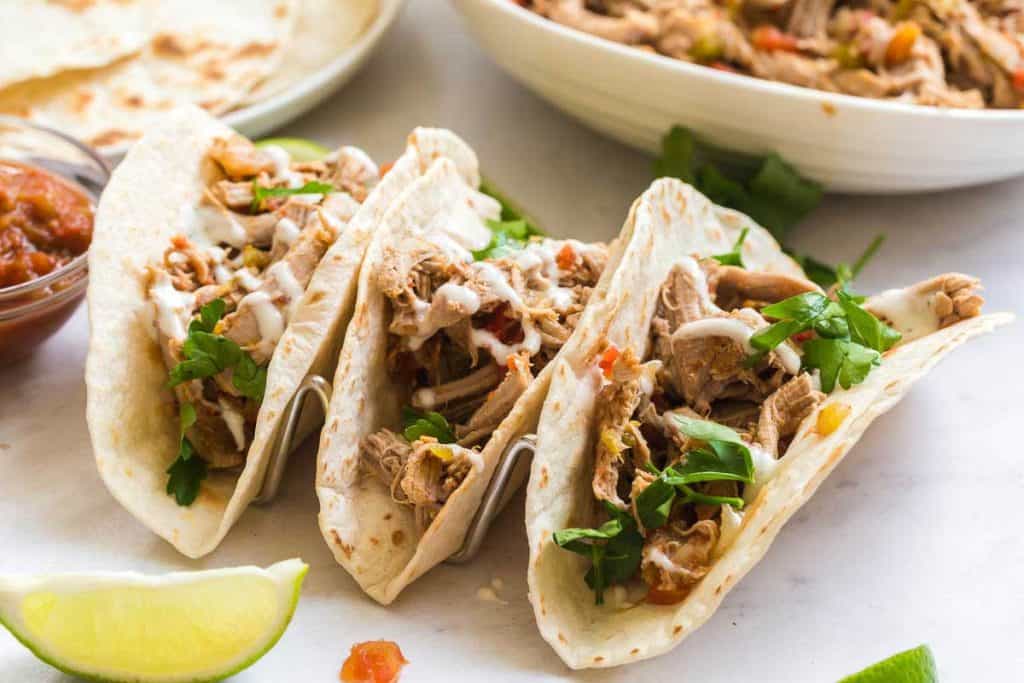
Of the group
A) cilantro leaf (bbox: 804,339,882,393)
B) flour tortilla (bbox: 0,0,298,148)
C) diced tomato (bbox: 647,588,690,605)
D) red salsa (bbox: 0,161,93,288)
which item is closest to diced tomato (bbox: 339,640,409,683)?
diced tomato (bbox: 647,588,690,605)

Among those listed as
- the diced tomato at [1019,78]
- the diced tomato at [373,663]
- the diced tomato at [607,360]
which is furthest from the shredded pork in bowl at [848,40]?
the diced tomato at [373,663]

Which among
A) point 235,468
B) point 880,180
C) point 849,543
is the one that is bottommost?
point 235,468

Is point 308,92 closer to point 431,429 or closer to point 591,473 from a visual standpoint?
point 431,429

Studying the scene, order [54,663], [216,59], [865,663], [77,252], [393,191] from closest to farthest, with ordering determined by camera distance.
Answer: [54,663] → [865,663] → [393,191] → [77,252] → [216,59]

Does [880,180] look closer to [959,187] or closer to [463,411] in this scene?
[959,187]

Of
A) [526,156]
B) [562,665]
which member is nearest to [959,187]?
[526,156]

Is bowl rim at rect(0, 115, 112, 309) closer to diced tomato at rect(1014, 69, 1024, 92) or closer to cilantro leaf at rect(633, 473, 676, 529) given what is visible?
cilantro leaf at rect(633, 473, 676, 529)
